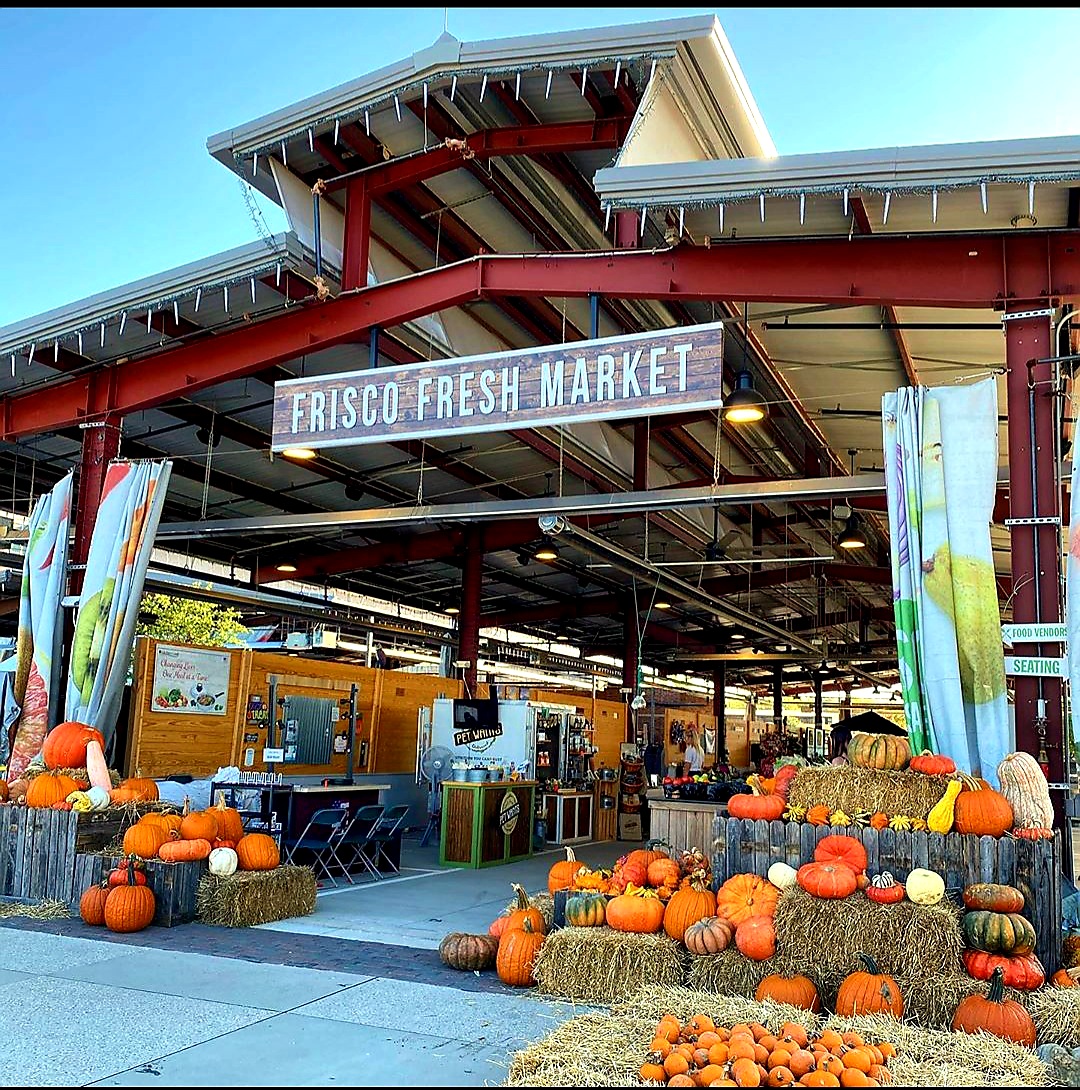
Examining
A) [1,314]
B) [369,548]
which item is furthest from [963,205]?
[369,548]

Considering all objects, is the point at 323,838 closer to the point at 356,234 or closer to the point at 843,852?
the point at 356,234

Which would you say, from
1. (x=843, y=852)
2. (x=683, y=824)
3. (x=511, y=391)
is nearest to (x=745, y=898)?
Result: (x=843, y=852)

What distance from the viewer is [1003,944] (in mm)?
5152

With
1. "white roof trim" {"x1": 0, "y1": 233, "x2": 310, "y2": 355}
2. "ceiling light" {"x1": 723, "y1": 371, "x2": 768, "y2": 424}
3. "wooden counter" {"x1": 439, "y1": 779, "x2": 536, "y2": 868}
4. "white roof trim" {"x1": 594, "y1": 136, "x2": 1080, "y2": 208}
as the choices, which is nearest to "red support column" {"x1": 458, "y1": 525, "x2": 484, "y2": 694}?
"wooden counter" {"x1": 439, "y1": 779, "x2": 536, "y2": 868}

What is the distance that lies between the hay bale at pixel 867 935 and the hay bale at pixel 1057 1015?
385 millimetres

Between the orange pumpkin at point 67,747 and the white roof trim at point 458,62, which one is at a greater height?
the white roof trim at point 458,62

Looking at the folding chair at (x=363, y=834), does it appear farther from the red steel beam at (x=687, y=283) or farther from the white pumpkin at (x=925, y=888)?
the white pumpkin at (x=925, y=888)

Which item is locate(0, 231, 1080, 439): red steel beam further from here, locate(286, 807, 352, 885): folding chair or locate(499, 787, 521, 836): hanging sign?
locate(499, 787, 521, 836): hanging sign

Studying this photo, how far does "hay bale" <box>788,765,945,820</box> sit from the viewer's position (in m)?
5.86

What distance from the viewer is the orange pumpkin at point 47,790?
8102 millimetres

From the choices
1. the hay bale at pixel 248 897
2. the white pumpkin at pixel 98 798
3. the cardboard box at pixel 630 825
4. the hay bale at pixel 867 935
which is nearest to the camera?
the hay bale at pixel 867 935

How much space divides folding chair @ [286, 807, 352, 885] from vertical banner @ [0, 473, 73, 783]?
2.53 metres

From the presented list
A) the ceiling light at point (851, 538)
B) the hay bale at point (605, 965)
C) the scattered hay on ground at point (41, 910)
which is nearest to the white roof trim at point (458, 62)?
the hay bale at point (605, 965)

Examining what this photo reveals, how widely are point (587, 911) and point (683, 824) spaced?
8.89 feet
